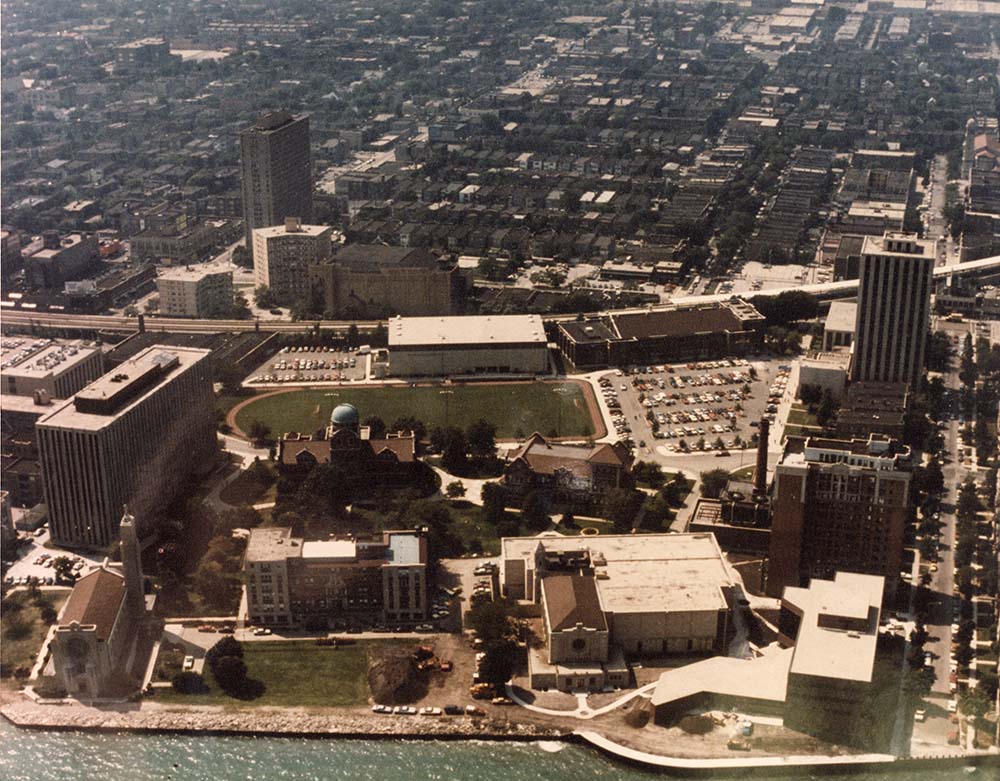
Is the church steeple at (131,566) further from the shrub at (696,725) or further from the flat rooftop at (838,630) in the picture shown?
the flat rooftop at (838,630)

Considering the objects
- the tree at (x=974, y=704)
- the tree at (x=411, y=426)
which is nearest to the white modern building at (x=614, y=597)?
the tree at (x=974, y=704)

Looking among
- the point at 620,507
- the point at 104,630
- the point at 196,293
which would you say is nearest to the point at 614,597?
the point at 620,507

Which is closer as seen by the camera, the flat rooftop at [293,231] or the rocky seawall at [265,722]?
the rocky seawall at [265,722]

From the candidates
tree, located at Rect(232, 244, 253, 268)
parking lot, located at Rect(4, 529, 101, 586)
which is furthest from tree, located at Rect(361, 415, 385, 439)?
tree, located at Rect(232, 244, 253, 268)

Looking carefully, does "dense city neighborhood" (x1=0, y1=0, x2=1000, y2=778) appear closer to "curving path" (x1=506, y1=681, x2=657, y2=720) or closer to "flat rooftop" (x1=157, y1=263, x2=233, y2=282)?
"curving path" (x1=506, y1=681, x2=657, y2=720)

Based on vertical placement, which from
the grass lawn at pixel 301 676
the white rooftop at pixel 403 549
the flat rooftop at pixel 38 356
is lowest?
the grass lawn at pixel 301 676

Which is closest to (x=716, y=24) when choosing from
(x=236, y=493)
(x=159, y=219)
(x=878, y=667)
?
(x=159, y=219)

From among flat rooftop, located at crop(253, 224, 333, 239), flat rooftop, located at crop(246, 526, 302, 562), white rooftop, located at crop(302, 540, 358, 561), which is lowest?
white rooftop, located at crop(302, 540, 358, 561)
